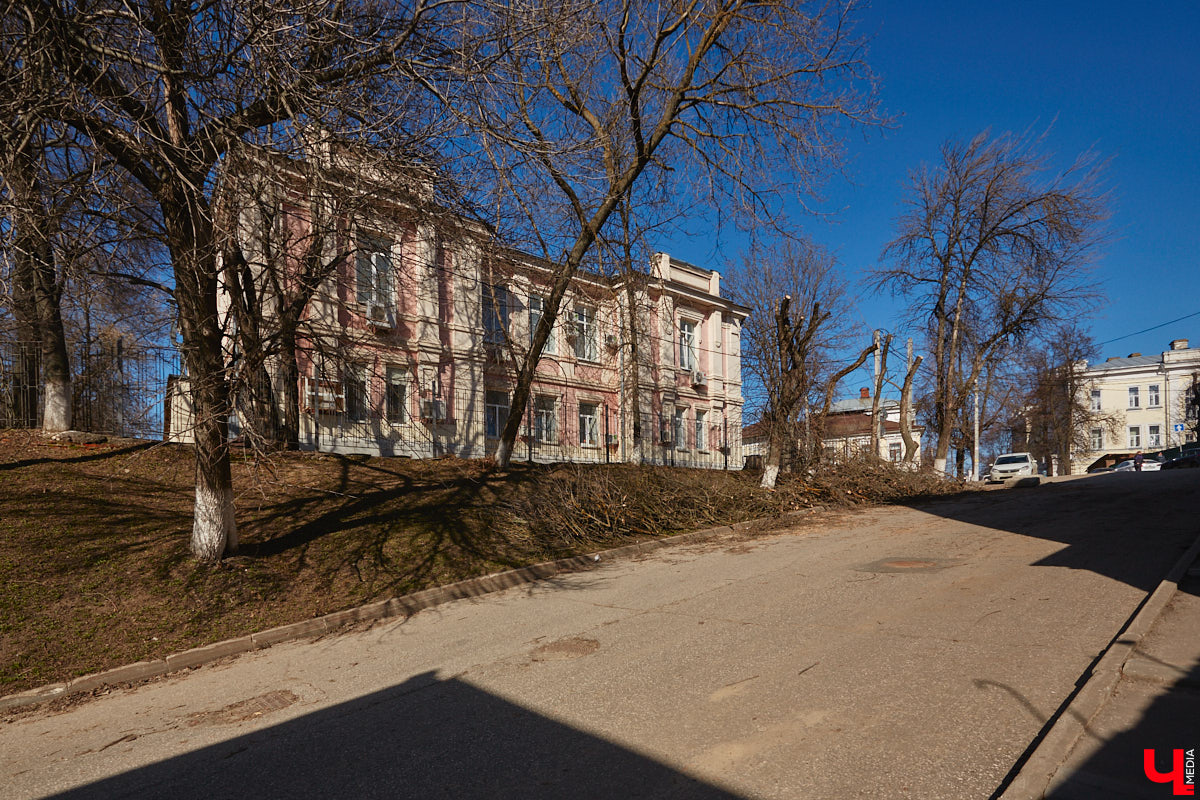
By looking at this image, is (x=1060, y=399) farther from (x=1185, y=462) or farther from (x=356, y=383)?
(x=356, y=383)

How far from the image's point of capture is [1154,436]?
63.2 meters

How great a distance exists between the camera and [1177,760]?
354 cm

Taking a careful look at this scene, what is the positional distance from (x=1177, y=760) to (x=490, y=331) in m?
21.5

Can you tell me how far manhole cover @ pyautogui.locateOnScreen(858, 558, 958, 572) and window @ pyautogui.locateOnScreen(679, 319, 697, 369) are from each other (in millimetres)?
20815

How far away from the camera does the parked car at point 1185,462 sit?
140 feet

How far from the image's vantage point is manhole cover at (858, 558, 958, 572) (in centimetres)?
920

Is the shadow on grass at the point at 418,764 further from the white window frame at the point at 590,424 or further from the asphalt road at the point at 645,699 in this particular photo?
the white window frame at the point at 590,424

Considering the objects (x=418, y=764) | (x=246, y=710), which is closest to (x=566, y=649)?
(x=418, y=764)

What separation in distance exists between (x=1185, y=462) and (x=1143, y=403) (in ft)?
82.0

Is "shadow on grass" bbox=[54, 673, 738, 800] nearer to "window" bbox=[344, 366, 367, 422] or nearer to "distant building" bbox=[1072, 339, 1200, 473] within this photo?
"window" bbox=[344, 366, 367, 422]

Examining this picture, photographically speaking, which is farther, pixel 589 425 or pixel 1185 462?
pixel 1185 462

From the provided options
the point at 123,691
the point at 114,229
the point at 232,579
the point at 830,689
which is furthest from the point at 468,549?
the point at 830,689

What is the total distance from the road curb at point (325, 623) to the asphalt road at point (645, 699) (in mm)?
243

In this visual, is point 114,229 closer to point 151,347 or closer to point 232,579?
point 232,579
